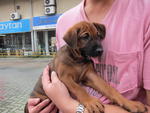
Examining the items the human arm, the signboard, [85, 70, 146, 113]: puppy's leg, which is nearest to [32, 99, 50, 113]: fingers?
the human arm

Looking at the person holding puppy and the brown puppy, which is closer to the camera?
the person holding puppy

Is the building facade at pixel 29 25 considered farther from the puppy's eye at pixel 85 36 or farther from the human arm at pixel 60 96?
the human arm at pixel 60 96

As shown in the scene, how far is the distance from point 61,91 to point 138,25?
669mm

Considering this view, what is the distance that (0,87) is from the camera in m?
7.34

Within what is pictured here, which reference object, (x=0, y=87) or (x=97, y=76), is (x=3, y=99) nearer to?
(x=0, y=87)

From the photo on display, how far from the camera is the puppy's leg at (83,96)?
1.37 meters

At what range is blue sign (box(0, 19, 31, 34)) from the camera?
17406mm

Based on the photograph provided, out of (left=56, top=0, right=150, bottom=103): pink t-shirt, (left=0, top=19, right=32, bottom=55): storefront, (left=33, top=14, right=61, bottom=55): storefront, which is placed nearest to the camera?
(left=56, top=0, right=150, bottom=103): pink t-shirt

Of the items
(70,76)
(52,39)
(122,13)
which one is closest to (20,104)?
(70,76)

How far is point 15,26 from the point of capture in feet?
58.8

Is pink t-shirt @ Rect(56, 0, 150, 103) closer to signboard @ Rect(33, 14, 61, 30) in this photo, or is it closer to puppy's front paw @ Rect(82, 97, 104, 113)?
puppy's front paw @ Rect(82, 97, 104, 113)

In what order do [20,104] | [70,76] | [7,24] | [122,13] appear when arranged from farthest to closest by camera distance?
[7,24], [20,104], [70,76], [122,13]

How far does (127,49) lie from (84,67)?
1.30ft

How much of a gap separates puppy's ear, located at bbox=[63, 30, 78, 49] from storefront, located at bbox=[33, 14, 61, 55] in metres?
14.3
